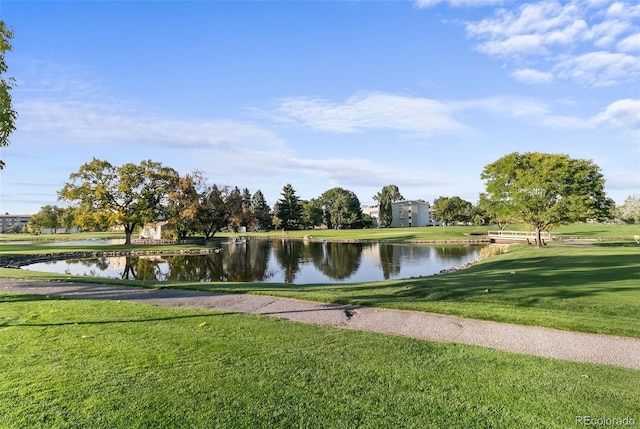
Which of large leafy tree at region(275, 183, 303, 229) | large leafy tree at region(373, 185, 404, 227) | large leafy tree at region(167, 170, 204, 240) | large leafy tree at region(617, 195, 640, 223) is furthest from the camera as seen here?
large leafy tree at region(373, 185, 404, 227)

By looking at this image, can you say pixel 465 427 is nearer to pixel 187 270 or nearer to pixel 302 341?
pixel 302 341

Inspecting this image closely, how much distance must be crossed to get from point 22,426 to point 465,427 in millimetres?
4036

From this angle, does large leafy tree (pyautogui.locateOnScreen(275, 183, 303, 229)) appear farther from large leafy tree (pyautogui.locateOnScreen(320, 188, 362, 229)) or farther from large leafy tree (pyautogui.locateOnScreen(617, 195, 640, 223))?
large leafy tree (pyautogui.locateOnScreen(617, 195, 640, 223))

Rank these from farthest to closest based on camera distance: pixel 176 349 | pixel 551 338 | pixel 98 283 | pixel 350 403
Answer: pixel 98 283 → pixel 551 338 → pixel 176 349 → pixel 350 403

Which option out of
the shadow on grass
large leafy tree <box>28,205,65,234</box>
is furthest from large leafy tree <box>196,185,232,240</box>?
large leafy tree <box>28,205,65,234</box>

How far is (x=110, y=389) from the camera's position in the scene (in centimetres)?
418

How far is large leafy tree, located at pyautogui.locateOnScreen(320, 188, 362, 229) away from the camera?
339 feet

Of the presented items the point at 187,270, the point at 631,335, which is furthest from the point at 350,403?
the point at 187,270

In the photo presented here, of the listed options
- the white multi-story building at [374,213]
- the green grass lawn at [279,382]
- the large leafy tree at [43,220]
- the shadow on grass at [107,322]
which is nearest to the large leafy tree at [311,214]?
the white multi-story building at [374,213]

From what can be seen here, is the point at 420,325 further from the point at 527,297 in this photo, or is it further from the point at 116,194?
the point at 116,194

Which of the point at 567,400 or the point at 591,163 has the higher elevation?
the point at 591,163

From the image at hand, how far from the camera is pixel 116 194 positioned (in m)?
46.5

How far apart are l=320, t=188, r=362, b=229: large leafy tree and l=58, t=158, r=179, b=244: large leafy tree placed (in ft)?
199

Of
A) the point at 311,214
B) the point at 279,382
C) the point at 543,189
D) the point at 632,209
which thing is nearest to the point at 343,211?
the point at 311,214
